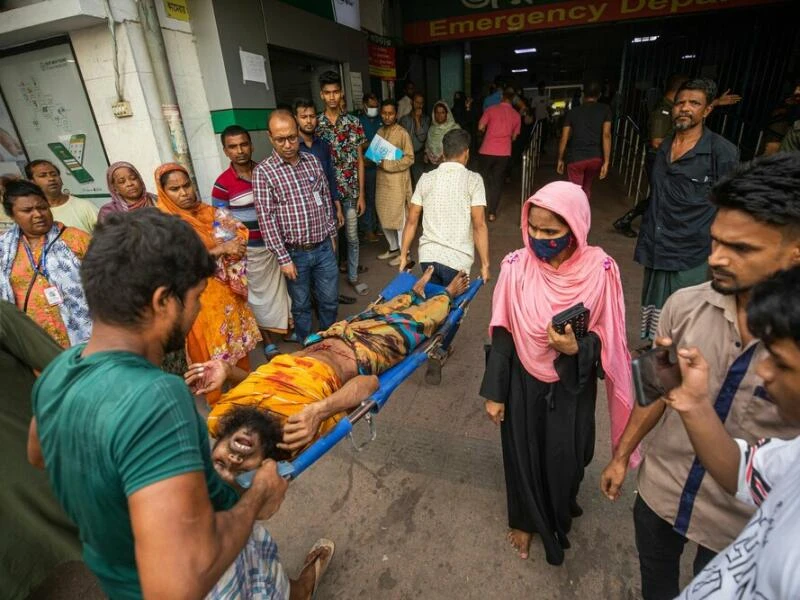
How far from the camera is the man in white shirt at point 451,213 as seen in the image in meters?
2.89

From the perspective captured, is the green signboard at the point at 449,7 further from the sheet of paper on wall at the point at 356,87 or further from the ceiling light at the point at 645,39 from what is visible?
the sheet of paper on wall at the point at 356,87

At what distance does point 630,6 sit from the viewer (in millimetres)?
7250

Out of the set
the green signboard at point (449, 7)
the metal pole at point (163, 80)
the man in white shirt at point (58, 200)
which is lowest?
the man in white shirt at point (58, 200)

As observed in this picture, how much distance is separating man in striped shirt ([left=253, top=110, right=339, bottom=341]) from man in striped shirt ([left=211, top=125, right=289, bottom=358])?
180 mm

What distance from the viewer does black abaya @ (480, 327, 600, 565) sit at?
1641 mm

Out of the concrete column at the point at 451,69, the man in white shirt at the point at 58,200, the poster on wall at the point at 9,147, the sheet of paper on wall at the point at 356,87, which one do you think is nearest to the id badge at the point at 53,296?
the man in white shirt at the point at 58,200

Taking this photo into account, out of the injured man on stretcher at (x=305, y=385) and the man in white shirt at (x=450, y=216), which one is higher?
the man in white shirt at (x=450, y=216)

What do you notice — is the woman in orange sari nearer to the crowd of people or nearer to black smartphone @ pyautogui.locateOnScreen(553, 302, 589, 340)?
the crowd of people

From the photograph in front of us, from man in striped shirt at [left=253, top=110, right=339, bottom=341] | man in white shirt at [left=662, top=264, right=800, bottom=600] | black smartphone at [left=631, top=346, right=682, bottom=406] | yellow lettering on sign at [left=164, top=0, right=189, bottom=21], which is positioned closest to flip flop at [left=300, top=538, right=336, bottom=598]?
man in white shirt at [left=662, top=264, right=800, bottom=600]

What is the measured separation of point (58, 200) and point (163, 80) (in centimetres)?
133

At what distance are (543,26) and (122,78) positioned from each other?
733 cm

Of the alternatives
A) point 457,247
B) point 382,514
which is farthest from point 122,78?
point 382,514

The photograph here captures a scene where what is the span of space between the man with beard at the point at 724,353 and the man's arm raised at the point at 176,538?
1.04 m

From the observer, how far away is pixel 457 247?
2996mm
